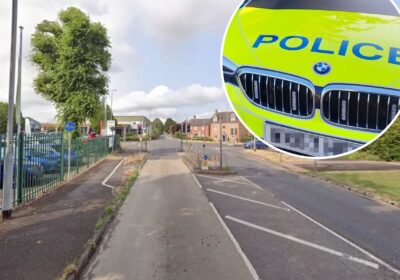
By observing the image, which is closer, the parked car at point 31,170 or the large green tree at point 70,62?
the parked car at point 31,170

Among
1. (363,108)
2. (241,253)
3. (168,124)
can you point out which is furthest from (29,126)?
(168,124)

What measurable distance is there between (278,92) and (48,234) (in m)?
5.41

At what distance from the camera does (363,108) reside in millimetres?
2680

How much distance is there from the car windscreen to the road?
366cm

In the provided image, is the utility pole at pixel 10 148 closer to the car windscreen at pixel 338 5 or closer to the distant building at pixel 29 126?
the car windscreen at pixel 338 5

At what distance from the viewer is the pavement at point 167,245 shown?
473 centimetres

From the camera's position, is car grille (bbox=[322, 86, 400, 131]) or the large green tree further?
the large green tree

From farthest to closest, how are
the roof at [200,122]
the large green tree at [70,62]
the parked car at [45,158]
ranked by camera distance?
the roof at [200,122] < the large green tree at [70,62] < the parked car at [45,158]

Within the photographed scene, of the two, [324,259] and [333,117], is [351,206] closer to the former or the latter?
[324,259]

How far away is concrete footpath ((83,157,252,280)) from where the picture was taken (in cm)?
473

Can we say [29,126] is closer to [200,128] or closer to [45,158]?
[45,158]

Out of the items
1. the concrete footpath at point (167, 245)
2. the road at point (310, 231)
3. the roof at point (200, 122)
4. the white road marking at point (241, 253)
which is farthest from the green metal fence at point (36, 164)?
the roof at point (200, 122)

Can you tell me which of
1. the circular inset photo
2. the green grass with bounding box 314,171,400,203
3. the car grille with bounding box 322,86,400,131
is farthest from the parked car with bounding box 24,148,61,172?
the green grass with bounding box 314,171,400,203

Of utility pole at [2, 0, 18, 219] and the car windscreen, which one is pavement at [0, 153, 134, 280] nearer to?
utility pole at [2, 0, 18, 219]
